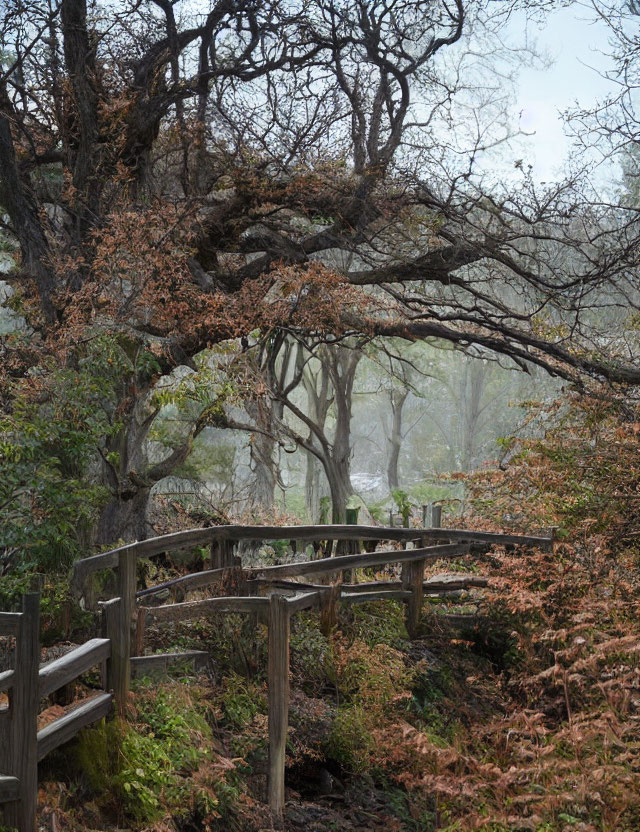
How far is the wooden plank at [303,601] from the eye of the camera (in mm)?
7785

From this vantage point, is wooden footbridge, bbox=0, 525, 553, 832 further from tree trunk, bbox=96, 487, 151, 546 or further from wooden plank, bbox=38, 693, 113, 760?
tree trunk, bbox=96, 487, 151, 546

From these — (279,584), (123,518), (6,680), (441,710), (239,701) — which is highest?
(123,518)

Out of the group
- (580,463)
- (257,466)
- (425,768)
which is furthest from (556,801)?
(257,466)

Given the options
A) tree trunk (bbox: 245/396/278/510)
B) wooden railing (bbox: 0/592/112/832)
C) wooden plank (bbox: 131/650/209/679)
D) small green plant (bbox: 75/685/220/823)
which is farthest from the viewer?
tree trunk (bbox: 245/396/278/510)

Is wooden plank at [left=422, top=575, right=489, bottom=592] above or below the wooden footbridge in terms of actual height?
below

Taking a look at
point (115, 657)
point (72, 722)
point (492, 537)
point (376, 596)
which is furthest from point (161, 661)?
point (492, 537)

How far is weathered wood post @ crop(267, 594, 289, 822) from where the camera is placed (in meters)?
7.16

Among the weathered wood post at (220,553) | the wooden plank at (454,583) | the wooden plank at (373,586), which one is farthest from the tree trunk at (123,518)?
the wooden plank at (454,583)

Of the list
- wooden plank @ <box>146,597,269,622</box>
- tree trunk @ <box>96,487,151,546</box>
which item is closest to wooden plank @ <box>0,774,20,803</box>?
wooden plank @ <box>146,597,269,622</box>

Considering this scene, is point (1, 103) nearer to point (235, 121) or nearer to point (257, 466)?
point (235, 121)

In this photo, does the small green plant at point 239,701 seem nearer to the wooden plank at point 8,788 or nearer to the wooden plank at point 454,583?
the wooden plank at point 8,788

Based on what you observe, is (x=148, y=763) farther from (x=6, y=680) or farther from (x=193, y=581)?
(x=193, y=581)

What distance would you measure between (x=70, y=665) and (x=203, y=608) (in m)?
2.08

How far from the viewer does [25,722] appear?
4.93m
